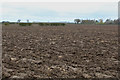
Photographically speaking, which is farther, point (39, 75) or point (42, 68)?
point (42, 68)

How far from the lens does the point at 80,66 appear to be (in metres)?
5.05

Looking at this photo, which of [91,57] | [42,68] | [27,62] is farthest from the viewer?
[91,57]

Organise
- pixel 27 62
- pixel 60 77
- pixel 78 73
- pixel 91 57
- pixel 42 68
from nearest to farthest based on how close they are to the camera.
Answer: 1. pixel 60 77
2. pixel 78 73
3. pixel 42 68
4. pixel 27 62
5. pixel 91 57

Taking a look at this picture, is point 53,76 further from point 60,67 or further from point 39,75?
point 60,67

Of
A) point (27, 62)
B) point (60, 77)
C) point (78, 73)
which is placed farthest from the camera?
point (27, 62)

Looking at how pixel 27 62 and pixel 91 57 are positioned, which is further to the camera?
pixel 91 57

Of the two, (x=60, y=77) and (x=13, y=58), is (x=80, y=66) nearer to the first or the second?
(x=60, y=77)

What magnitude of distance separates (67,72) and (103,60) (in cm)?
189

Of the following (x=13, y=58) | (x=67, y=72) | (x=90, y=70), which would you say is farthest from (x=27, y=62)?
(x=90, y=70)

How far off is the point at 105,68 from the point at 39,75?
210 cm

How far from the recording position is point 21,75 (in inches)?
166

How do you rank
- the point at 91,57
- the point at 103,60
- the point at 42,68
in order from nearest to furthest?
the point at 42,68 < the point at 103,60 < the point at 91,57

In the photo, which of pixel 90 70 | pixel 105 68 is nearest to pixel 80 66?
pixel 90 70

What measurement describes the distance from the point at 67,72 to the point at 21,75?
4.17ft
